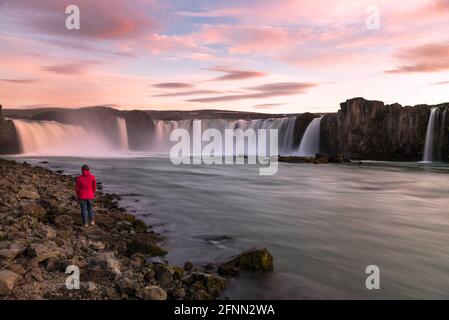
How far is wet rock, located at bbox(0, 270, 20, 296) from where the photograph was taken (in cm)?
640

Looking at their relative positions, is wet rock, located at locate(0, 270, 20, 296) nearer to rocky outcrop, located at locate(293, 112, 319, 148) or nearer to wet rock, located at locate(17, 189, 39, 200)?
wet rock, located at locate(17, 189, 39, 200)

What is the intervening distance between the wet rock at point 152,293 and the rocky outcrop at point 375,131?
6964 cm

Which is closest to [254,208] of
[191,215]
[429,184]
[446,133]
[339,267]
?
[191,215]

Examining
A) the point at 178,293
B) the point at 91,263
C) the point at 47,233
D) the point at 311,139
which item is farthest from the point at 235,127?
the point at 178,293

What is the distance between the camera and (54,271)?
7.61m

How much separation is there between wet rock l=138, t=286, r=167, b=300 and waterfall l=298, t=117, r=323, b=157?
75766 mm

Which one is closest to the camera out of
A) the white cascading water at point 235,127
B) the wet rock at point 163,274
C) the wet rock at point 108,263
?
the wet rock at point 108,263

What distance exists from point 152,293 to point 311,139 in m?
77.4

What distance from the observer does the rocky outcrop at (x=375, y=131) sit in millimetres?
68375

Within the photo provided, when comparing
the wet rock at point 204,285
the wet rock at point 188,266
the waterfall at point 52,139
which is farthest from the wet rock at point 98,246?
the waterfall at point 52,139

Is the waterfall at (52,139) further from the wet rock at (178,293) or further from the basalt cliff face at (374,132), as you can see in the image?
the wet rock at (178,293)

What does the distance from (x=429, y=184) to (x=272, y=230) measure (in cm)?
2611

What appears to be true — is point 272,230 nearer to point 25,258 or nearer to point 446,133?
point 25,258

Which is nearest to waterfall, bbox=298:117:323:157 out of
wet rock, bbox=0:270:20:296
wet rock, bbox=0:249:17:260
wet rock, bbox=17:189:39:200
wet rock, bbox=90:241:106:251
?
wet rock, bbox=17:189:39:200
